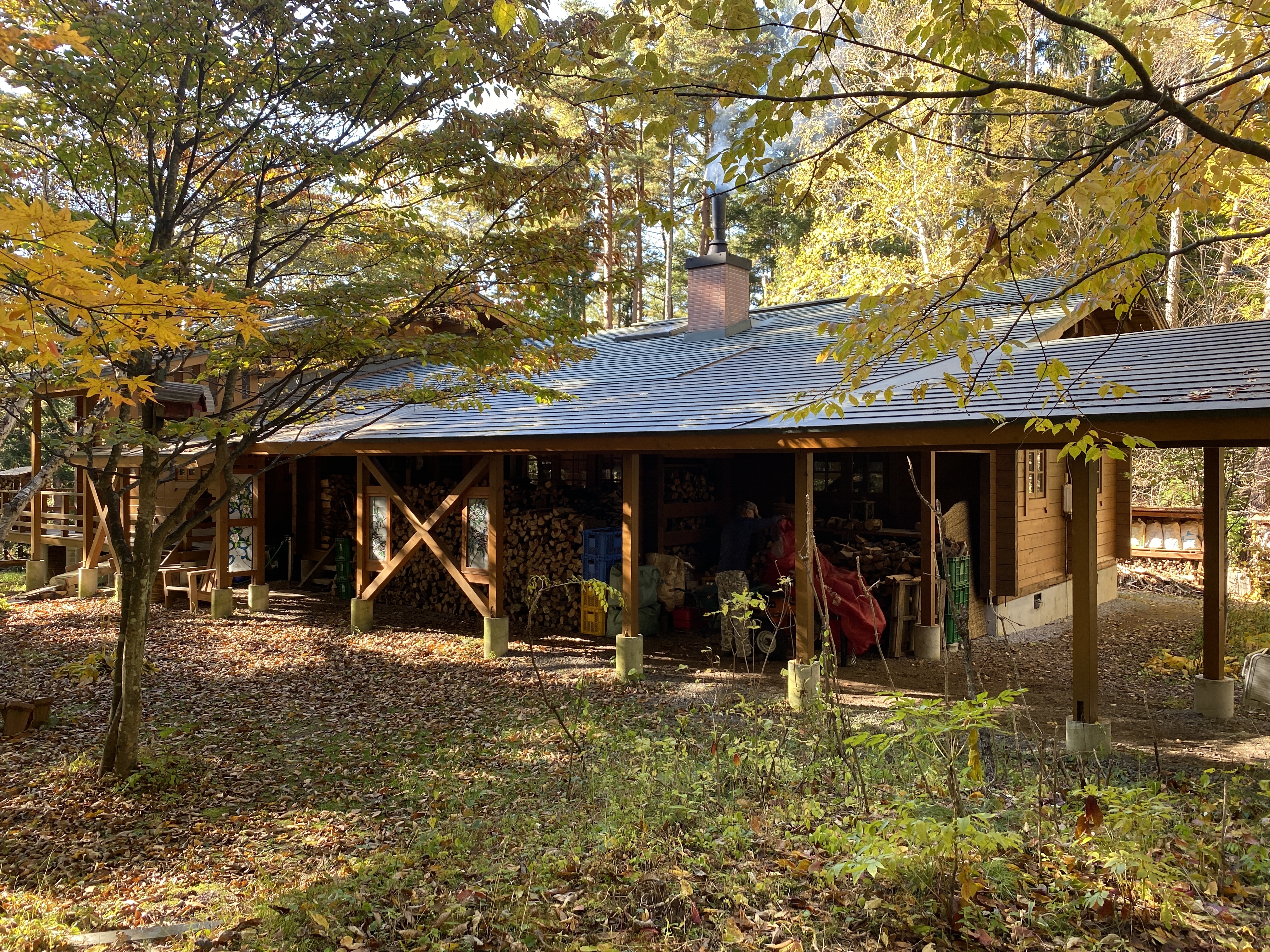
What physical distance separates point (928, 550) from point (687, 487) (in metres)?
3.38

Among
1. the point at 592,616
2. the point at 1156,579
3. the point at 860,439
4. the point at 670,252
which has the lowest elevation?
the point at 1156,579

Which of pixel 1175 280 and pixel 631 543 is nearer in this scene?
pixel 631 543

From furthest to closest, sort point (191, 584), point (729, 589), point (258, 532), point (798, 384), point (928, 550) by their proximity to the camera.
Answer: point (258, 532) < point (191, 584) < point (928, 550) < point (729, 589) < point (798, 384)

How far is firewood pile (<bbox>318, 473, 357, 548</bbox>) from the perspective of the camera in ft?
48.8

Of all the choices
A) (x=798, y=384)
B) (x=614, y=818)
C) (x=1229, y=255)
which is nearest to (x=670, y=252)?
(x=1229, y=255)

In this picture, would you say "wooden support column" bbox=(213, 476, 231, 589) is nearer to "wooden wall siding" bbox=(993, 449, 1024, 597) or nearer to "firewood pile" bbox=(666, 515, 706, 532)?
"firewood pile" bbox=(666, 515, 706, 532)

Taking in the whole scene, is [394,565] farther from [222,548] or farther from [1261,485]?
[1261,485]

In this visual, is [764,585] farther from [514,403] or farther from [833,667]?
[833,667]

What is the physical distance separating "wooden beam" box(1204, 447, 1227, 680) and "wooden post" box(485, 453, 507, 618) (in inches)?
285

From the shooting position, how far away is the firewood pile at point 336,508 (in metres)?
14.9

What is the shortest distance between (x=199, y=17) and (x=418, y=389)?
131 inches

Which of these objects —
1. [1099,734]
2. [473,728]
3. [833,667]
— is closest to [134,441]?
[473,728]

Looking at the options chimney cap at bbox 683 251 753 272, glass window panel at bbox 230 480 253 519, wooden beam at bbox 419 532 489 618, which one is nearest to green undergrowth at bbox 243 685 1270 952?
A: wooden beam at bbox 419 532 489 618

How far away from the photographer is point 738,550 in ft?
33.6
